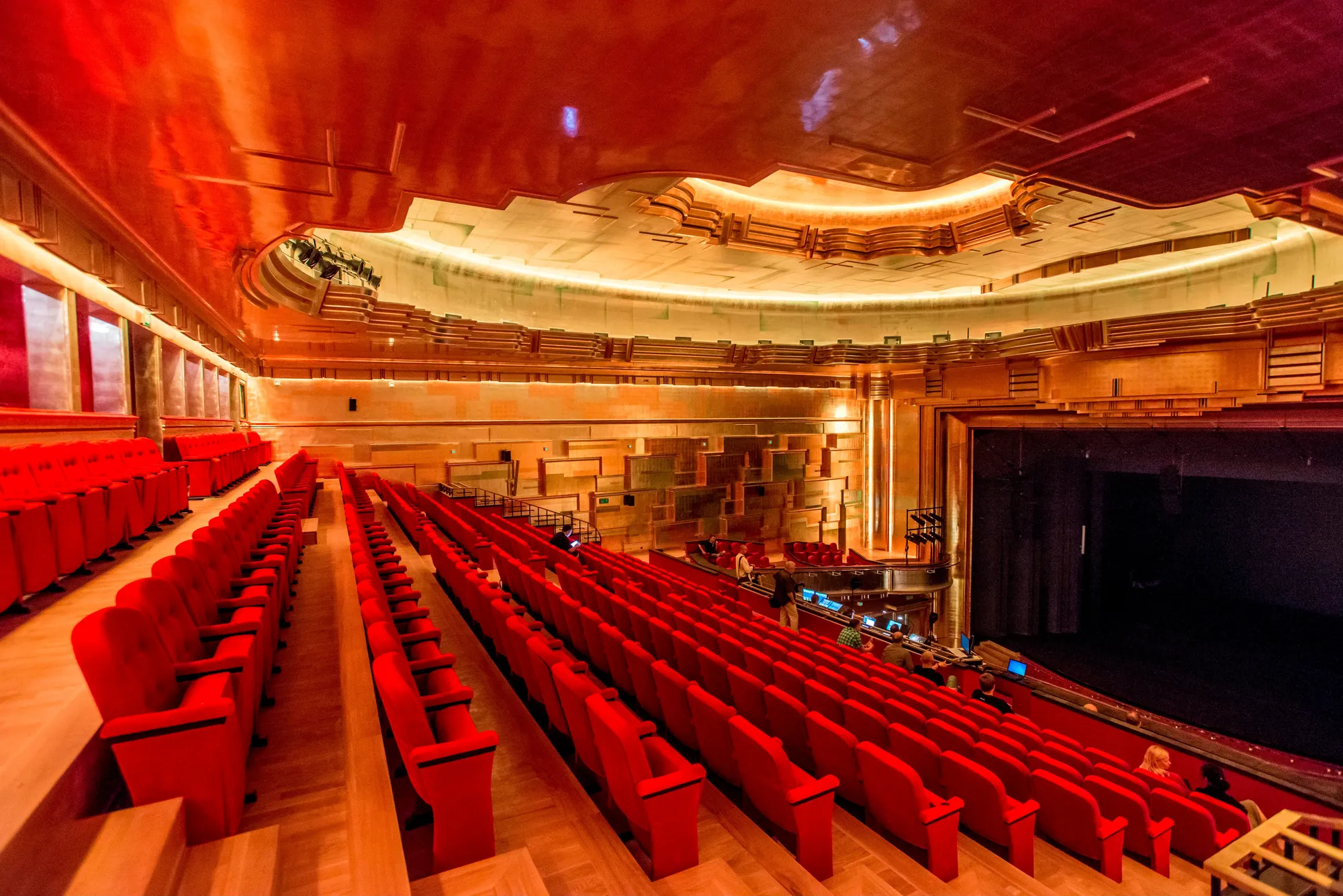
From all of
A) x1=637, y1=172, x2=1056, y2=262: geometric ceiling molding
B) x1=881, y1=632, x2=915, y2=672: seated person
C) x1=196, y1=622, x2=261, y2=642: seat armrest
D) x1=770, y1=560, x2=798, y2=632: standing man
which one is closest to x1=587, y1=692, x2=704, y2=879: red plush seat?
x1=196, y1=622, x2=261, y2=642: seat armrest

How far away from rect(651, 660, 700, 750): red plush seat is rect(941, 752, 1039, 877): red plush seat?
951 millimetres

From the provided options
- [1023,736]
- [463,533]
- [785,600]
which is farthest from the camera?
[785,600]

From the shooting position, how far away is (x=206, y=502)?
503cm

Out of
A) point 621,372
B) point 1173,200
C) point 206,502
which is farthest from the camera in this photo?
point 621,372

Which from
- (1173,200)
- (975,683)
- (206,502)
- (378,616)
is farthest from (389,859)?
(975,683)

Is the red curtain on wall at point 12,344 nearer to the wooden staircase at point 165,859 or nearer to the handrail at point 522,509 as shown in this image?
the wooden staircase at point 165,859

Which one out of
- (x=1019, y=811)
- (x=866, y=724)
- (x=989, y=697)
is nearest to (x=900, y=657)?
(x=989, y=697)

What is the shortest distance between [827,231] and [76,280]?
6606 mm

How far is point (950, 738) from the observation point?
265cm

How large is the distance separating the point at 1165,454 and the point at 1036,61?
29.4ft

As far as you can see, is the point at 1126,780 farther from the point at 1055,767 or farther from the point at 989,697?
the point at 989,697

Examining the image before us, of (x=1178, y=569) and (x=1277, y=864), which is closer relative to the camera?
(x=1277, y=864)

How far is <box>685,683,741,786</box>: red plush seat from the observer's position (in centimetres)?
203

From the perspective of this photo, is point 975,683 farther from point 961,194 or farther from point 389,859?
point 389,859
